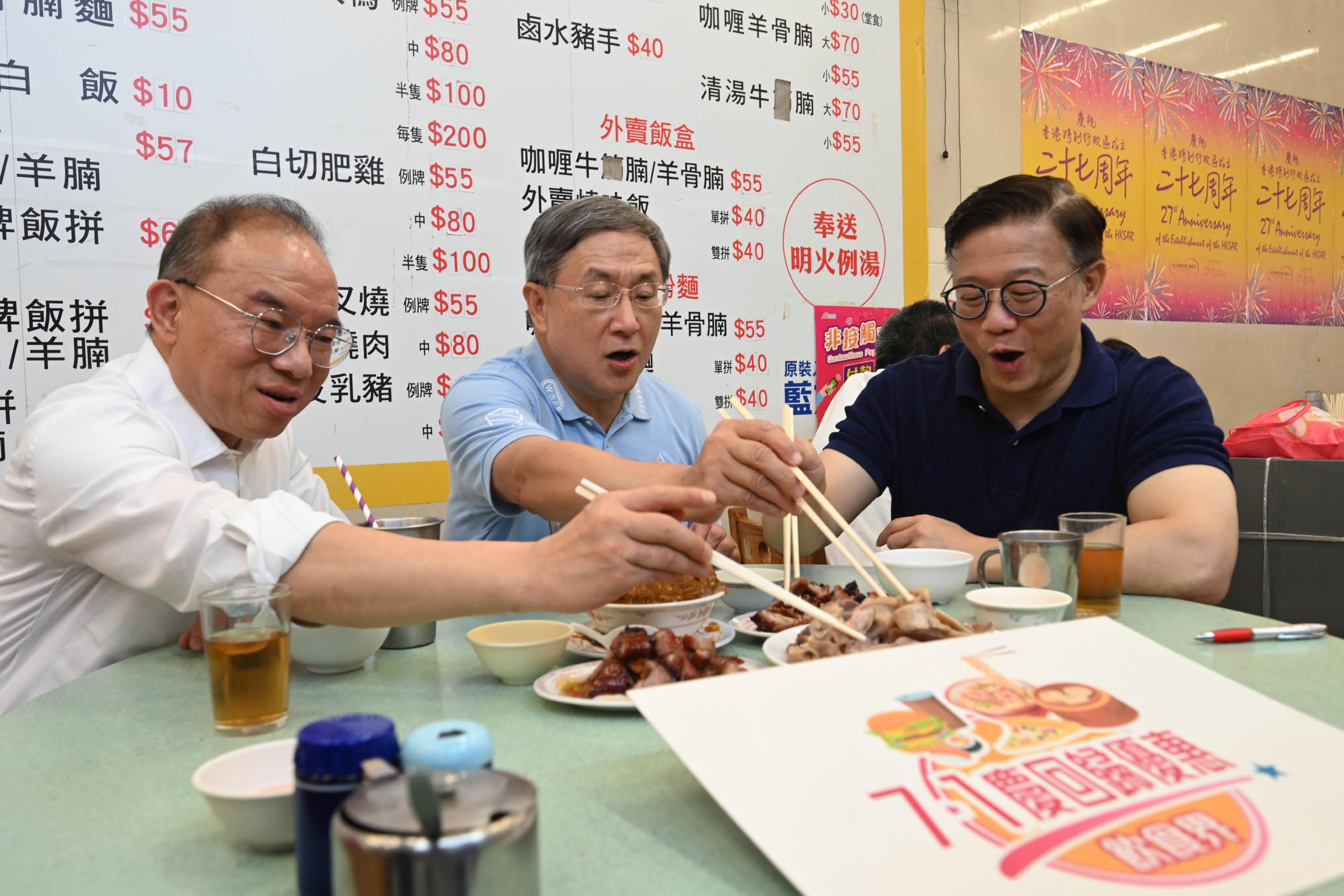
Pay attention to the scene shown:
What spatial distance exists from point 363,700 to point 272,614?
0.54 ft

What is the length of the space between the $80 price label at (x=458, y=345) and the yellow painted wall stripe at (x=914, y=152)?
6.34ft

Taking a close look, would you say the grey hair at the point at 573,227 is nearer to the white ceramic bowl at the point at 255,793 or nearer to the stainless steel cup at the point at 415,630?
the stainless steel cup at the point at 415,630

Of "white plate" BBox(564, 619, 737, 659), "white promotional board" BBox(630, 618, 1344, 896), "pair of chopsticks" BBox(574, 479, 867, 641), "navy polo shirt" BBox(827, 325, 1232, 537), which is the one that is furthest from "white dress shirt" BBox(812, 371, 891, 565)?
"white promotional board" BBox(630, 618, 1344, 896)

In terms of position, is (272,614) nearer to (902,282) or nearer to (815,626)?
(815,626)

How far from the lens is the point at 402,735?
101 centimetres

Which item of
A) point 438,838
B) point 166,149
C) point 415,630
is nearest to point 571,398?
point 415,630

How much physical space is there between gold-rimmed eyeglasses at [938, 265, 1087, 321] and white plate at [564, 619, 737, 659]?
1.10 m

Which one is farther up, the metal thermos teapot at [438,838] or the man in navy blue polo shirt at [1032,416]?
the man in navy blue polo shirt at [1032,416]

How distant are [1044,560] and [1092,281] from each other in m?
1.04

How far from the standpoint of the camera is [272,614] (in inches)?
42.1

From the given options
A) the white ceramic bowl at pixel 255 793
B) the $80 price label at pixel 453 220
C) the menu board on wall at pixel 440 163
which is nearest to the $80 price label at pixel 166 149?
the menu board on wall at pixel 440 163

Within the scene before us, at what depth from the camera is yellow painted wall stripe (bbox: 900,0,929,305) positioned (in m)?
3.95

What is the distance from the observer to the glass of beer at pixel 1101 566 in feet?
4.77

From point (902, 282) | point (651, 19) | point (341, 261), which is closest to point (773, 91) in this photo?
point (651, 19)
